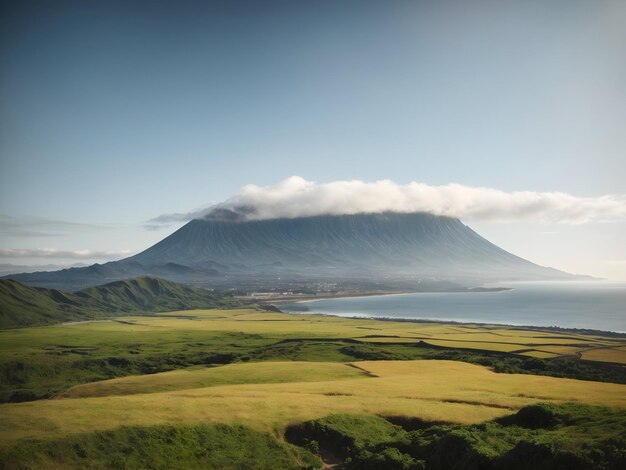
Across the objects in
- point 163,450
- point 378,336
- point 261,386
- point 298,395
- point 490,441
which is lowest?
point 378,336

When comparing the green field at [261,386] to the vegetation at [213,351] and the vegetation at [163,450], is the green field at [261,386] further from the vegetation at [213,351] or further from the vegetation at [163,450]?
the vegetation at [213,351]

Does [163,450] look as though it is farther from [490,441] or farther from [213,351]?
[213,351]

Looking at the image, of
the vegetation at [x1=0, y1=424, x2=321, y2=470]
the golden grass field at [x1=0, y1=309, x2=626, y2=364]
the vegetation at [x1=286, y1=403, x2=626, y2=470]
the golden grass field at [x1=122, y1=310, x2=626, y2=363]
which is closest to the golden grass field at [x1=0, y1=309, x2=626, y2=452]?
the vegetation at [x1=0, y1=424, x2=321, y2=470]

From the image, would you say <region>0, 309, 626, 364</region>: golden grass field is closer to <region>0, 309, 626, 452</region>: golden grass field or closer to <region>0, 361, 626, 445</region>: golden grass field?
<region>0, 309, 626, 452</region>: golden grass field

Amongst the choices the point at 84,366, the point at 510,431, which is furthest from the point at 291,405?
the point at 84,366

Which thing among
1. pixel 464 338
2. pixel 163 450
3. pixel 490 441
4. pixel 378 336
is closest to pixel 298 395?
pixel 163 450

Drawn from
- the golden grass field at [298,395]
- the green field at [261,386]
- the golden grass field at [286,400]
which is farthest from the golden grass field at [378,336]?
the golden grass field at [286,400]

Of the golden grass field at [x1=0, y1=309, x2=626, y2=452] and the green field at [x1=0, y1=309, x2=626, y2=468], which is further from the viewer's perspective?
the golden grass field at [x1=0, y1=309, x2=626, y2=452]
